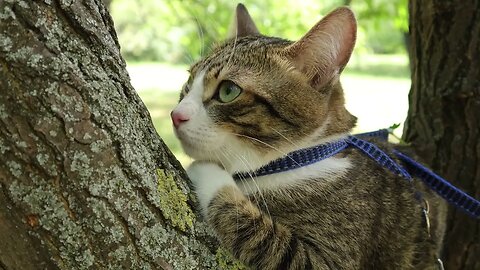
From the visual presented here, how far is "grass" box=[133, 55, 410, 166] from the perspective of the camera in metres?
9.51

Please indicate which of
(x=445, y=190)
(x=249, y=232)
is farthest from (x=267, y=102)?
(x=445, y=190)

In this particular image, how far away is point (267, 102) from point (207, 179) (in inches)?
16.0

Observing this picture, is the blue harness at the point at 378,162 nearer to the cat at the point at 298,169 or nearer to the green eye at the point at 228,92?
the cat at the point at 298,169

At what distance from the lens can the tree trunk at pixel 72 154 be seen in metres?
1.23

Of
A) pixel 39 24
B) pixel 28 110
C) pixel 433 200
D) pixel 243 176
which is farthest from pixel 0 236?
pixel 433 200

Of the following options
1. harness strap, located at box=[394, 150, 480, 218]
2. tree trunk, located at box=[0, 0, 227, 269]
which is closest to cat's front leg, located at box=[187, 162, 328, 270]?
tree trunk, located at box=[0, 0, 227, 269]

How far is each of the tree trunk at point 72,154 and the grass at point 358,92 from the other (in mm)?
4590

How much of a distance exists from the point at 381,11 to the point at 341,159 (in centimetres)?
357

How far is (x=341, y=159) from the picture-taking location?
2141 mm

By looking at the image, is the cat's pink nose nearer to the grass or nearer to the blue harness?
the blue harness

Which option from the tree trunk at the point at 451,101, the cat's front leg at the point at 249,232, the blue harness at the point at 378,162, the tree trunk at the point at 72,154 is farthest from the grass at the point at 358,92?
the tree trunk at the point at 72,154

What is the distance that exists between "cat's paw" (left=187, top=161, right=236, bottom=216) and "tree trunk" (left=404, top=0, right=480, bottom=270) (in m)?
1.50

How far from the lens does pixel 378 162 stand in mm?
2277

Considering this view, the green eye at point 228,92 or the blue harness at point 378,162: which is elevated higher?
the green eye at point 228,92
